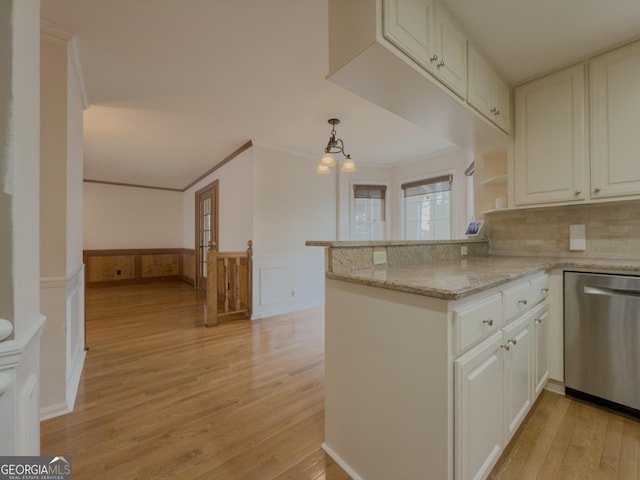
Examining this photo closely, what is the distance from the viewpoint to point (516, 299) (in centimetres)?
139

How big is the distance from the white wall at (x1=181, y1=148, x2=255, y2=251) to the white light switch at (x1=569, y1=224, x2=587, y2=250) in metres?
3.40

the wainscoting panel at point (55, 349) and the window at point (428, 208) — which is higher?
the window at point (428, 208)

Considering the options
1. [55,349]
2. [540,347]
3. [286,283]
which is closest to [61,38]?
[55,349]

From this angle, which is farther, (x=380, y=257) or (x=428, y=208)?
(x=428, y=208)

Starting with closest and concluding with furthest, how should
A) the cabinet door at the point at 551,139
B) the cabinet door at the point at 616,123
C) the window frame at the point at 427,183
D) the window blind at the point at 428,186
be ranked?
the cabinet door at the point at 616,123, the cabinet door at the point at 551,139, the window frame at the point at 427,183, the window blind at the point at 428,186

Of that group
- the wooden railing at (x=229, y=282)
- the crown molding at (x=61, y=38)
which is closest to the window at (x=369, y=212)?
the wooden railing at (x=229, y=282)

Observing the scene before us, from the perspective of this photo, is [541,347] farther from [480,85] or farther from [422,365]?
[480,85]

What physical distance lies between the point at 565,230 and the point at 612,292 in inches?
29.7

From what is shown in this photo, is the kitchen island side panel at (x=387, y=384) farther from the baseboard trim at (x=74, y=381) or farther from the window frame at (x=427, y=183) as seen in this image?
the window frame at (x=427, y=183)

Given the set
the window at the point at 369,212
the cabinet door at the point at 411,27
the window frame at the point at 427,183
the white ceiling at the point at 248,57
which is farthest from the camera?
the window at the point at 369,212

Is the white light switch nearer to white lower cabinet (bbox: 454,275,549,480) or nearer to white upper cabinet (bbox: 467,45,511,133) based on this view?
white lower cabinet (bbox: 454,275,549,480)

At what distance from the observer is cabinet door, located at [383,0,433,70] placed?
1.13 metres

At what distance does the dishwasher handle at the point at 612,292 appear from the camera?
1.58m

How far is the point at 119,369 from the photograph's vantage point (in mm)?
2299
